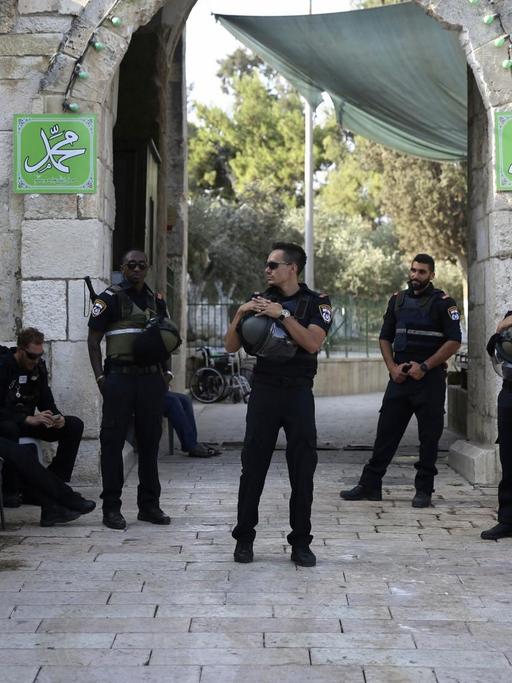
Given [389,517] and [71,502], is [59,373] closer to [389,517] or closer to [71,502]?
[71,502]

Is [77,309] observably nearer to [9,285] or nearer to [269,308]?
[9,285]

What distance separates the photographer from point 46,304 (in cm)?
732

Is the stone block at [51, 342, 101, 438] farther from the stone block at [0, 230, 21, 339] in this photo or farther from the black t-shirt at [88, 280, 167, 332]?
the black t-shirt at [88, 280, 167, 332]

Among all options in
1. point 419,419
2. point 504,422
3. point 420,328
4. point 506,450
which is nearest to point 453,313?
point 420,328

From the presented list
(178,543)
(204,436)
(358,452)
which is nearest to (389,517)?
(178,543)

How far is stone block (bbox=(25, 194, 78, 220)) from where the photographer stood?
24.1ft

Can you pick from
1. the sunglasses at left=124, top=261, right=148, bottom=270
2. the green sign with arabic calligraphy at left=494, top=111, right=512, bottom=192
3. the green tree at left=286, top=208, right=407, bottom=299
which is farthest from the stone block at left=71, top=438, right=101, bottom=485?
the green tree at left=286, top=208, right=407, bottom=299

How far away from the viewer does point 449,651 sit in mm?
3736

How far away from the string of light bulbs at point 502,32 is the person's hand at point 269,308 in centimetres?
360

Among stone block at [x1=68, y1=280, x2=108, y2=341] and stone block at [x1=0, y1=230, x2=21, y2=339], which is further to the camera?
stone block at [x1=0, y1=230, x2=21, y2=339]

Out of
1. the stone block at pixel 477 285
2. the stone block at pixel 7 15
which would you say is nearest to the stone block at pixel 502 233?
the stone block at pixel 477 285

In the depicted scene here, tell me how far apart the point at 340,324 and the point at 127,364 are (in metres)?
14.2

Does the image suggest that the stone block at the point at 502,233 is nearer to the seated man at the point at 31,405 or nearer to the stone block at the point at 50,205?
the stone block at the point at 50,205

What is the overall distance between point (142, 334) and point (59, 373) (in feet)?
5.20
